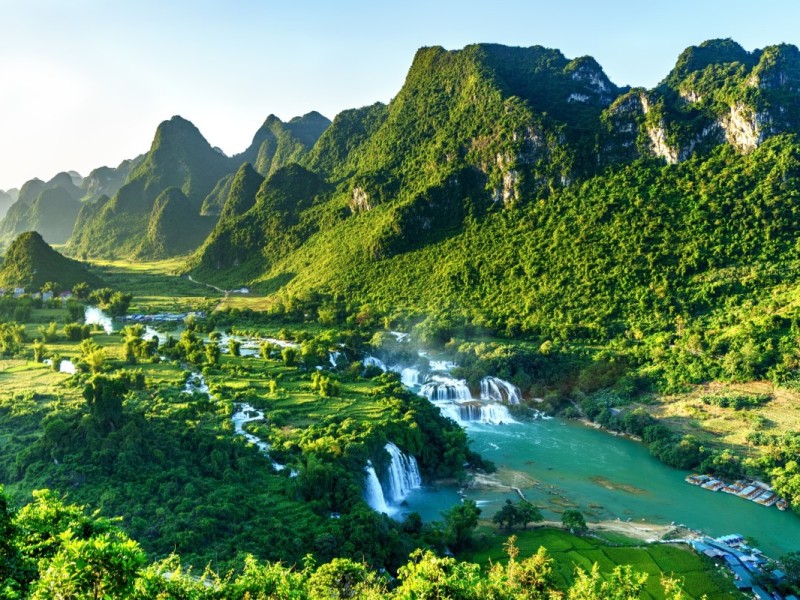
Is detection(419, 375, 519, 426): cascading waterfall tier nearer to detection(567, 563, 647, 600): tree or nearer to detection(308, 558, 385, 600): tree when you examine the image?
detection(308, 558, 385, 600): tree

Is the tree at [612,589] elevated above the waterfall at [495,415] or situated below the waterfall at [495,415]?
above

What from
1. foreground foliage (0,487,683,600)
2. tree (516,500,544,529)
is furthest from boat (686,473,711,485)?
foreground foliage (0,487,683,600)

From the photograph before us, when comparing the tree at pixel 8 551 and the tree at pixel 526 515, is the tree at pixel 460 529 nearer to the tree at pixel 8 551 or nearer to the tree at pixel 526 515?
the tree at pixel 526 515

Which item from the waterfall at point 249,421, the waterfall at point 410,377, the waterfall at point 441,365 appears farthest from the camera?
the waterfall at point 441,365

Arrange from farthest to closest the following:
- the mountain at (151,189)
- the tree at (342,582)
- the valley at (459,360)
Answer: the mountain at (151,189), the valley at (459,360), the tree at (342,582)

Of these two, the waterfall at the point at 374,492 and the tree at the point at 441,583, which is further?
the waterfall at the point at 374,492

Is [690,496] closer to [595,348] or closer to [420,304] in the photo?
[595,348]

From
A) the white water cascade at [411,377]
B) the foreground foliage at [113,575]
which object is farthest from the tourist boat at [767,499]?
the white water cascade at [411,377]

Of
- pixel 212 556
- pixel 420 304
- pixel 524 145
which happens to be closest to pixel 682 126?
pixel 524 145
